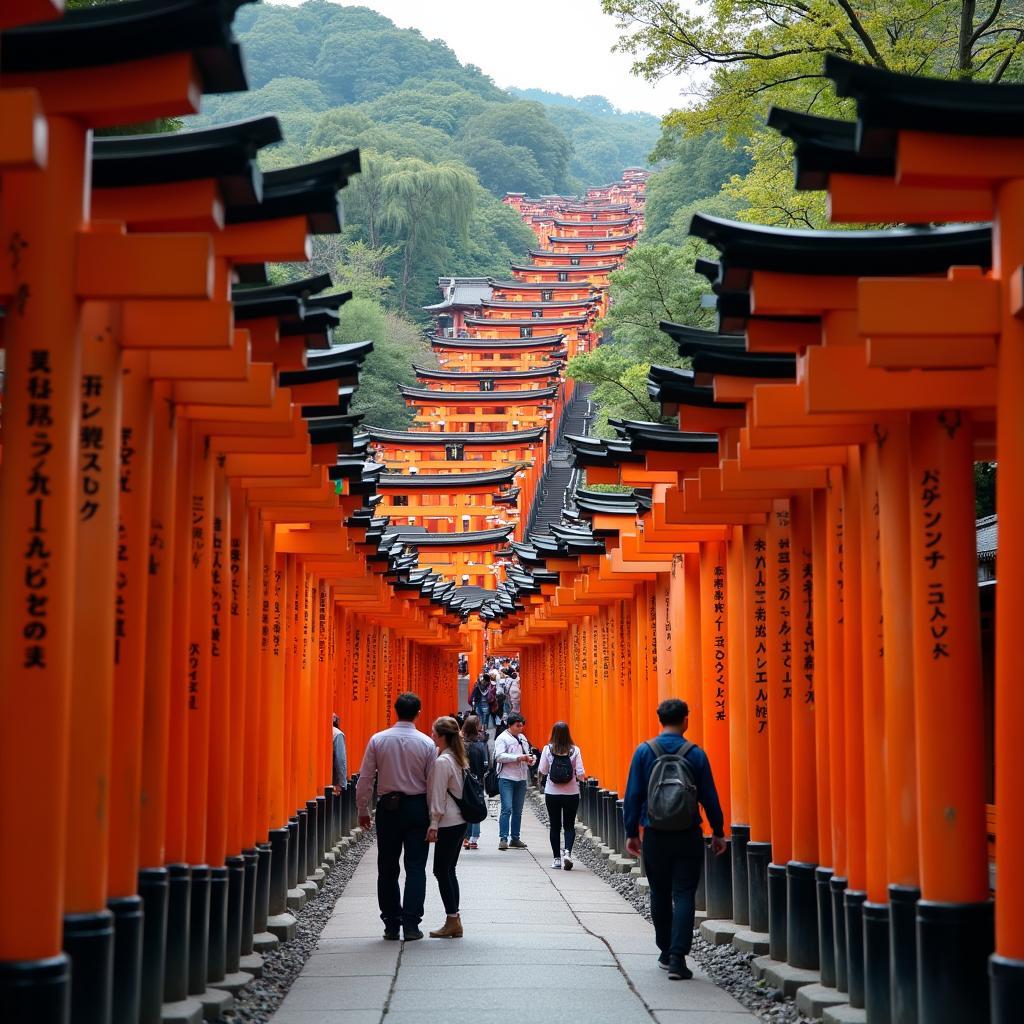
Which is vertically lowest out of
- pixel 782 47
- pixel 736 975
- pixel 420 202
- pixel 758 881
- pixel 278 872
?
pixel 736 975

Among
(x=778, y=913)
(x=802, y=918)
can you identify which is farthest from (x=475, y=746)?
(x=802, y=918)

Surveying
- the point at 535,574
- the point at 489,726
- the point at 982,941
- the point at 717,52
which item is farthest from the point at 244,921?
the point at 489,726

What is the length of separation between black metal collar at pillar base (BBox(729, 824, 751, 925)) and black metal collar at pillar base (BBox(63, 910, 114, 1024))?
686 centimetres

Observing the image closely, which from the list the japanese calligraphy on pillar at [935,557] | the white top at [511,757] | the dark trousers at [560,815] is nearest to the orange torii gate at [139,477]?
the japanese calligraphy on pillar at [935,557]

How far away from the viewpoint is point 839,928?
955 cm

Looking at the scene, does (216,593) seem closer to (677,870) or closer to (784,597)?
(677,870)

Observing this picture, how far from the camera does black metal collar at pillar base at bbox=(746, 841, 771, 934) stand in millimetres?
12016

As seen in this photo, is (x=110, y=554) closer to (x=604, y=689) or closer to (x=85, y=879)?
(x=85, y=879)

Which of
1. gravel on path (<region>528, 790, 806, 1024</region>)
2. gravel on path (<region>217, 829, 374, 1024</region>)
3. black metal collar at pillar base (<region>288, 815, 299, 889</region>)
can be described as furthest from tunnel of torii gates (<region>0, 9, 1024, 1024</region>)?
black metal collar at pillar base (<region>288, 815, 299, 889</region>)

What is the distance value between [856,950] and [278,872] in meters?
6.24

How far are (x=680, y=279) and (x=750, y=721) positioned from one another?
21.6m

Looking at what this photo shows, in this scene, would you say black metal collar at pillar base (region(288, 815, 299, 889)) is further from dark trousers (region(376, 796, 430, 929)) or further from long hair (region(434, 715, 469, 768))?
long hair (region(434, 715, 469, 768))

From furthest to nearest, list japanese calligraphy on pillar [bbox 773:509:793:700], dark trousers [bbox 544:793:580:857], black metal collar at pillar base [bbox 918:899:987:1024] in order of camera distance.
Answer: dark trousers [bbox 544:793:580:857]
japanese calligraphy on pillar [bbox 773:509:793:700]
black metal collar at pillar base [bbox 918:899:987:1024]

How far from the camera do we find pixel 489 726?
45469 millimetres
